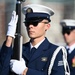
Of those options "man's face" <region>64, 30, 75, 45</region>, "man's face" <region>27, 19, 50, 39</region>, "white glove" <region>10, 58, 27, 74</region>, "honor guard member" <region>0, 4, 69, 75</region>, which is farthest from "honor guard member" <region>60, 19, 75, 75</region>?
"white glove" <region>10, 58, 27, 74</region>

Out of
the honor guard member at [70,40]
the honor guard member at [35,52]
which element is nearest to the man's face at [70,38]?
the honor guard member at [70,40]

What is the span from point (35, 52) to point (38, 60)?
0.27 ft

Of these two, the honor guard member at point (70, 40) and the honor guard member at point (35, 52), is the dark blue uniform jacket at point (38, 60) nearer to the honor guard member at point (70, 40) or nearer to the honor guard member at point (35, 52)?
the honor guard member at point (35, 52)

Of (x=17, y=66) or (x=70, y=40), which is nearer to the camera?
(x=17, y=66)

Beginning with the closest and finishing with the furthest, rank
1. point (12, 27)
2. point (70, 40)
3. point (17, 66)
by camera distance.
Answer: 1. point (17, 66)
2. point (12, 27)
3. point (70, 40)

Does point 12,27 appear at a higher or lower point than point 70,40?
higher

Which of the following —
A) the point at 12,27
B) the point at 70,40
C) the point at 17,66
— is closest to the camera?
the point at 17,66

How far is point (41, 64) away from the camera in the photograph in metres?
3.66

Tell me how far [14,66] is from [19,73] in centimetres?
7

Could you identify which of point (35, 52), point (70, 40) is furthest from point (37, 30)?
point (70, 40)

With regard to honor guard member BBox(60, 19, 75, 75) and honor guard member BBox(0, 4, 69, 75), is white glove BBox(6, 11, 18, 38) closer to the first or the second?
honor guard member BBox(0, 4, 69, 75)

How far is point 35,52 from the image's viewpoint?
12.3 ft

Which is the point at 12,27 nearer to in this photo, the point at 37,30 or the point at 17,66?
the point at 37,30

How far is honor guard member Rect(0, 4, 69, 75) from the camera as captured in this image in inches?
141
